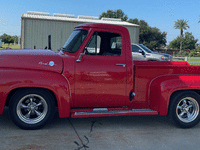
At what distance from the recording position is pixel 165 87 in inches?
190

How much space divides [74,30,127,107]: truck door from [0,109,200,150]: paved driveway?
508 millimetres

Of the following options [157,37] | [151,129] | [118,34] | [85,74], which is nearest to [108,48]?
Result: [118,34]

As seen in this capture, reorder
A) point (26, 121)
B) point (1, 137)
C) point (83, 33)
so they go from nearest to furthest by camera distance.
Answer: point (1, 137) < point (26, 121) < point (83, 33)

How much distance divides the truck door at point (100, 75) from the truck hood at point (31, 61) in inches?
15.2

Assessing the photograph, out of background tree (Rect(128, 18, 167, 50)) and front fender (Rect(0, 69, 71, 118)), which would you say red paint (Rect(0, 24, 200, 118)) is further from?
background tree (Rect(128, 18, 167, 50))

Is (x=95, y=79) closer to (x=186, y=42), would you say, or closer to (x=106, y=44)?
(x=106, y=44)

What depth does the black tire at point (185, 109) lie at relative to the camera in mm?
4973

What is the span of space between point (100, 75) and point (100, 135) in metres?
1.11

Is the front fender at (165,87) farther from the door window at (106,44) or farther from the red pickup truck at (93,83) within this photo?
the door window at (106,44)

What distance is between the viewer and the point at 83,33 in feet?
15.9

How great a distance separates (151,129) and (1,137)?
2811 mm

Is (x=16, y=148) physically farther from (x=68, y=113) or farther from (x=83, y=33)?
(x=83, y=33)

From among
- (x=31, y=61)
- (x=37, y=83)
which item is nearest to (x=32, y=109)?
(x=37, y=83)

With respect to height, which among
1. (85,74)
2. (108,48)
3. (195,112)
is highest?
(108,48)
